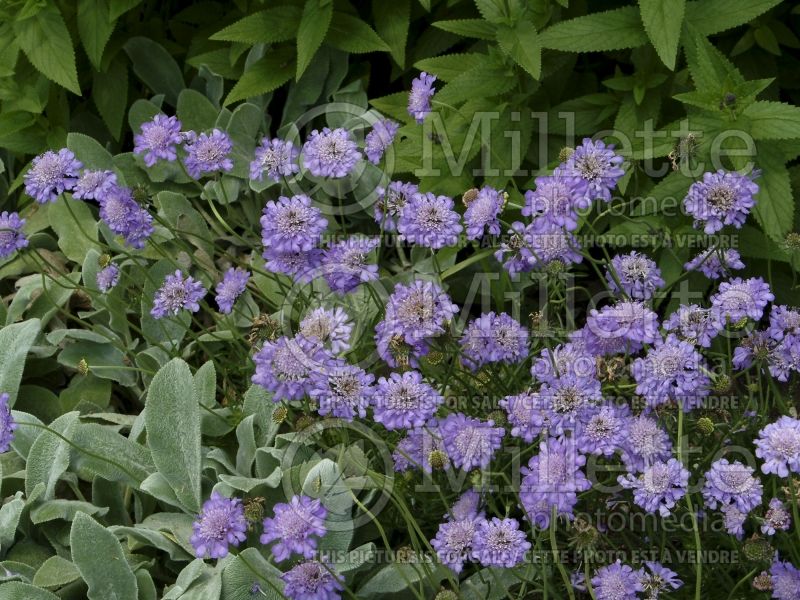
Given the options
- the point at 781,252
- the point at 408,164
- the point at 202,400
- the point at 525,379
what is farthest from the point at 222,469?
the point at 781,252

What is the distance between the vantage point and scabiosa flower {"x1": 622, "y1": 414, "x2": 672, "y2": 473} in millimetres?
1882

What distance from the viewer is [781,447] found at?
5.63 feet

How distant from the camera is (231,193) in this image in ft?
10.1

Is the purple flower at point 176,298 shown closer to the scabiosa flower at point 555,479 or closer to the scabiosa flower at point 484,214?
the scabiosa flower at point 484,214

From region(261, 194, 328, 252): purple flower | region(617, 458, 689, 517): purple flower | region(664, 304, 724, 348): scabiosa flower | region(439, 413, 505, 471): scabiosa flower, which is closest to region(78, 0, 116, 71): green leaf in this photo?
region(261, 194, 328, 252): purple flower

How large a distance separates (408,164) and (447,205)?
0.70 meters

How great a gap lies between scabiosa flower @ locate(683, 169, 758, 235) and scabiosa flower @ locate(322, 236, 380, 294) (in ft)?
2.05

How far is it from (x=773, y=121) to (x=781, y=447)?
915 mm

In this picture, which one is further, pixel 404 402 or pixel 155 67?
pixel 155 67

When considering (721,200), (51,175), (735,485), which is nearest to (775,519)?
(735,485)

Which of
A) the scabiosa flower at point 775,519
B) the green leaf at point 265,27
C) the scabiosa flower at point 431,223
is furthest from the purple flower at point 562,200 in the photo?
the green leaf at point 265,27

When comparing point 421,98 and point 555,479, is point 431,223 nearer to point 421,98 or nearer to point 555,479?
point 421,98

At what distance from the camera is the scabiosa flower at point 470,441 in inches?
73.7

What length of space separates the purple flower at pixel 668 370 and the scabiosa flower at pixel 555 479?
7.5 inches
